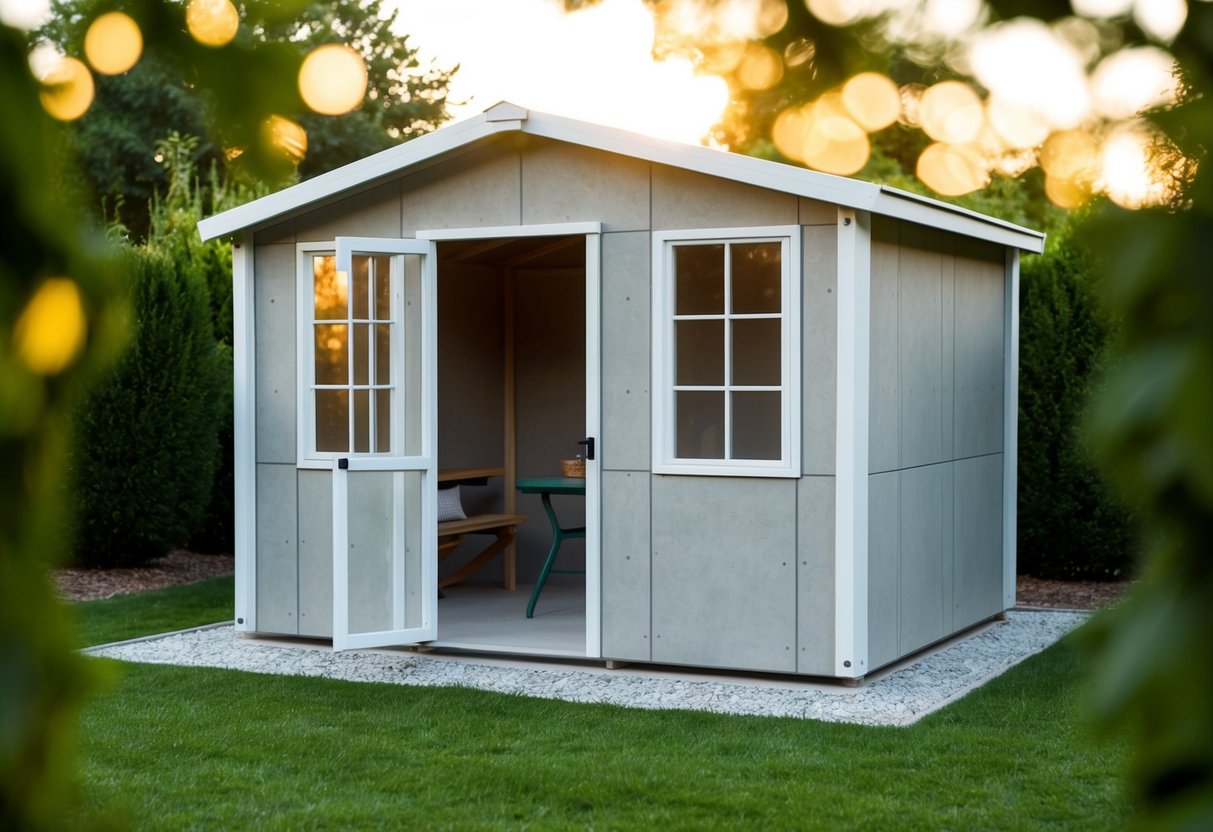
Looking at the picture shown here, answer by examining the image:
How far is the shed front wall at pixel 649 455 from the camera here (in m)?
6.83

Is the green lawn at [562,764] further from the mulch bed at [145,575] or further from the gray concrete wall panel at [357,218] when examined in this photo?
the mulch bed at [145,575]

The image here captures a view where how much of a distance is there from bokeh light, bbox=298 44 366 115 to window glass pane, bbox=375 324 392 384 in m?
6.70

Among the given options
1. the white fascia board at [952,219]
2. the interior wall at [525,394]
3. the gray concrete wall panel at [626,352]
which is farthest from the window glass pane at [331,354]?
the white fascia board at [952,219]

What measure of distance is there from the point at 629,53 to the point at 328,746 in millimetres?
4763

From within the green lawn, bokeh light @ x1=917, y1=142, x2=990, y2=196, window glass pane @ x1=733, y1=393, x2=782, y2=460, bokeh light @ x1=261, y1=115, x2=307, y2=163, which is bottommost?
the green lawn

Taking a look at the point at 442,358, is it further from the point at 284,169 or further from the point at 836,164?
the point at 836,164

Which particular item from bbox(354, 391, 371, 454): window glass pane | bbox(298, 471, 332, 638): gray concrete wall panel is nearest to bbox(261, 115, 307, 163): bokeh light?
bbox(354, 391, 371, 454): window glass pane

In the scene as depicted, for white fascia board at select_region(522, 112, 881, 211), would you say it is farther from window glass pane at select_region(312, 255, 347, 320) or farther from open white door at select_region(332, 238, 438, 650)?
window glass pane at select_region(312, 255, 347, 320)

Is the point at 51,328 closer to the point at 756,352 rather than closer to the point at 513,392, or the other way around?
the point at 756,352

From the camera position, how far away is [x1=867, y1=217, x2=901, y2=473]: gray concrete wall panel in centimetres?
700

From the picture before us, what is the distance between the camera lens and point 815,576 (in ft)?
22.5

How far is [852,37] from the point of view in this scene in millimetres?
956

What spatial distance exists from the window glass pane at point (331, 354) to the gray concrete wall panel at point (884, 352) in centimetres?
278

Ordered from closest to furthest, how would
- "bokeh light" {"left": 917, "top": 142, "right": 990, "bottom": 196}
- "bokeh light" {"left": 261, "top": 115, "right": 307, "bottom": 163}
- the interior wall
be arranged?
1. "bokeh light" {"left": 261, "top": 115, "right": 307, "bottom": 163}
2. the interior wall
3. "bokeh light" {"left": 917, "top": 142, "right": 990, "bottom": 196}
